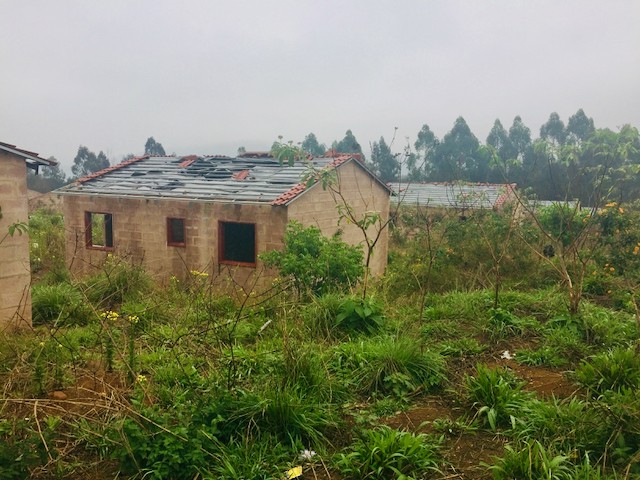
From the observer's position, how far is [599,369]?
4914mm

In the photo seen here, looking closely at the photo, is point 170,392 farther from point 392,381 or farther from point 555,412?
point 555,412

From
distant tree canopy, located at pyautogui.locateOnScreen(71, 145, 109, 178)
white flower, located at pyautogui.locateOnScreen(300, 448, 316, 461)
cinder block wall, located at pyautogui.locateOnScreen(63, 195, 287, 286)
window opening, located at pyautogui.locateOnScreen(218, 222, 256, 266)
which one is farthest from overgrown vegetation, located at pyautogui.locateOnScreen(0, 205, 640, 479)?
distant tree canopy, located at pyautogui.locateOnScreen(71, 145, 109, 178)

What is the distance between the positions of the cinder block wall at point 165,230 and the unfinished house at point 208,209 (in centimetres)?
3

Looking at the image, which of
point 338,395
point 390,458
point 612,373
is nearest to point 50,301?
point 338,395

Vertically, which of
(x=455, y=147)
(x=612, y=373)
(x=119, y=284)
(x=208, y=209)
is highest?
(x=455, y=147)

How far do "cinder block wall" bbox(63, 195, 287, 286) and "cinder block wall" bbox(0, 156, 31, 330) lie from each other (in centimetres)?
410

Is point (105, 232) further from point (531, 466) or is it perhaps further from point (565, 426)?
point (531, 466)

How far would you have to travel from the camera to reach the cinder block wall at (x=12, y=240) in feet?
30.2

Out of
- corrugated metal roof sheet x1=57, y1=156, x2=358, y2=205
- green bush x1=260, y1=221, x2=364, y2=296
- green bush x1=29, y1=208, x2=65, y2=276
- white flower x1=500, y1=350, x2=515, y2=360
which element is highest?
corrugated metal roof sheet x1=57, y1=156, x2=358, y2=205

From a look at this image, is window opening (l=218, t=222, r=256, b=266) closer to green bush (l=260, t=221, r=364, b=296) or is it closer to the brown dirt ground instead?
green bush (l=260, t=221, r=364, b=296)

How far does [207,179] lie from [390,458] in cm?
1375

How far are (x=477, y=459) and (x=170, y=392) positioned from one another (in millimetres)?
2454

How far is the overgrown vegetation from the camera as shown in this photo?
3801mm

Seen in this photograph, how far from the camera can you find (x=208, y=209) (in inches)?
582
